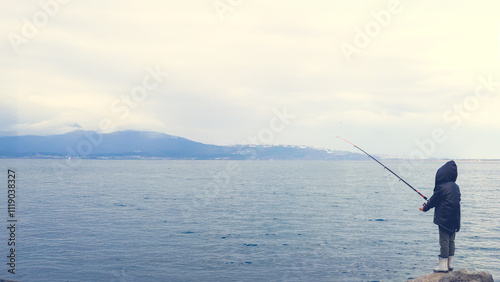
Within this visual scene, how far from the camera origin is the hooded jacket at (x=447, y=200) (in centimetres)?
1146

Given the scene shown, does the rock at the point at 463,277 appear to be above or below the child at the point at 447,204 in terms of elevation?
below

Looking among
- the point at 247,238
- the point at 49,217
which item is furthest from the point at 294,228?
the point at 49,217

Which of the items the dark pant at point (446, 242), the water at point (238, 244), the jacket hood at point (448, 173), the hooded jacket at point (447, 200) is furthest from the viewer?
the water at point (238, 244)

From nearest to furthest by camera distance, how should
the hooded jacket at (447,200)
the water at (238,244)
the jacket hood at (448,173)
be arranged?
the hooded jacket at (447,200) → the jacket hood at (448,173) → the water at (238,244)

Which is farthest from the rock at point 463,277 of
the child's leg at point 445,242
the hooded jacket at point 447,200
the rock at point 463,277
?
the hooded jacket at point 447,200

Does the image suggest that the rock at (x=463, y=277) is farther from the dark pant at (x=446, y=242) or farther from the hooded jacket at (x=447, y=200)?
the hooded jacket at (x=447, y=200)

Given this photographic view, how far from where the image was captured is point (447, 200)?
37.8 feet

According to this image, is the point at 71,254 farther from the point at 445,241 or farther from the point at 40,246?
the point at 445,241

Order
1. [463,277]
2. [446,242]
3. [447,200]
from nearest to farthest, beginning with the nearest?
[463,277]
[447,200]
[446,242]

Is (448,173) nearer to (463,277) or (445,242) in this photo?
(445,242)

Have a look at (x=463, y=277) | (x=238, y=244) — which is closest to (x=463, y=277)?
(x=463, y=277)

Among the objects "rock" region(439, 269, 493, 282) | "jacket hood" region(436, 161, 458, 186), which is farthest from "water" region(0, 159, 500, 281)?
"jacket hood" region(436, 161, 458, 186)

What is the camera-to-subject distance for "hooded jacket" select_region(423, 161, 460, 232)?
11.5 metres

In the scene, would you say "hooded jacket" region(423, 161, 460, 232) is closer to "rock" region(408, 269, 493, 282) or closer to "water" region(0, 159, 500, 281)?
"rock" region(408, 269, 493, 282)
